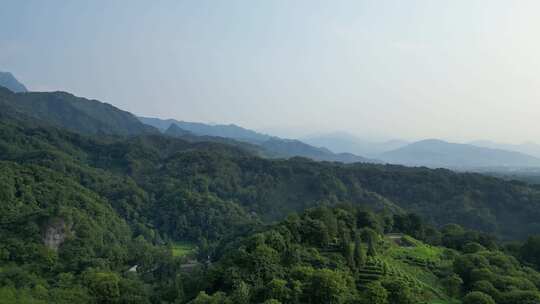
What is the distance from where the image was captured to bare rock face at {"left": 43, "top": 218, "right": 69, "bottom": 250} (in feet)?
166

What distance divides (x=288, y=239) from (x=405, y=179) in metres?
89.7

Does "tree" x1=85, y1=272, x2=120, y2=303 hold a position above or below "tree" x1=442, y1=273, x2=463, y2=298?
below

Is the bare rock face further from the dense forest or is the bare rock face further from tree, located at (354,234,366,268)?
tree, located at (354,234,366,268)

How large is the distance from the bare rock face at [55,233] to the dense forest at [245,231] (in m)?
0.16

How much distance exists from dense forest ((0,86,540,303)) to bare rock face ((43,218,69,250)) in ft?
0.51

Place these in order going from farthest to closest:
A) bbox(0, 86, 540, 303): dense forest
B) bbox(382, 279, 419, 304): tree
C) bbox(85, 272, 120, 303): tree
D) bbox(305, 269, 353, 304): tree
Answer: bbox(85, 272, 120, 303): tree
bbox(0, 86, 540, 303): dense forest
bbox(382, 279, 419, 304): tree
bbox(305, 269, 353, 304): tree

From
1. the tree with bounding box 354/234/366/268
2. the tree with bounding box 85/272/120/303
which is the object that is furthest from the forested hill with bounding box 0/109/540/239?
the tree with bounding box 354/234/366/268

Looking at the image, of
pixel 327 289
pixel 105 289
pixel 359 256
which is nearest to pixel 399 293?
pixel 327 289

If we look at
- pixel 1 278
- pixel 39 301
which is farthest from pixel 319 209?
pixel 1 278

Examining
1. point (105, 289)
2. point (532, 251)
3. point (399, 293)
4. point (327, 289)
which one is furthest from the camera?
point (532, 251)

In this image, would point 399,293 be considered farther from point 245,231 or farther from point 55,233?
point 55,233

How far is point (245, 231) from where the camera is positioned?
203 ft

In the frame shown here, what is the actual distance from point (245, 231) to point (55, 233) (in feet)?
87.9

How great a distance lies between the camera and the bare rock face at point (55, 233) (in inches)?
1996
